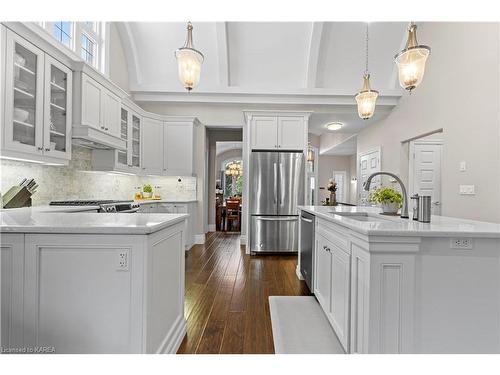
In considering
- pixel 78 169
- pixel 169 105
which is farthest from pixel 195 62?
pixel 169 105

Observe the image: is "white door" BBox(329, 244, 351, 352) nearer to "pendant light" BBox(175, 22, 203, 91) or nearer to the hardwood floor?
the hardwood floor

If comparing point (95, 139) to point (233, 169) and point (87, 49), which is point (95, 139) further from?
point (233, 169)

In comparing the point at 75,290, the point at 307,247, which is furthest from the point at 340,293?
the point at 75,290

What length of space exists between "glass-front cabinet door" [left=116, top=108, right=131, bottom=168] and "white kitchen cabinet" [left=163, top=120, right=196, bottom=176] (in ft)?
2.92

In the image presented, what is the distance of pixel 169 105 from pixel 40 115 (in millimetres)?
3020

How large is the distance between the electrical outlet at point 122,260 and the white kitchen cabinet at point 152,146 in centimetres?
361

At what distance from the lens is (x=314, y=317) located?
2385mm

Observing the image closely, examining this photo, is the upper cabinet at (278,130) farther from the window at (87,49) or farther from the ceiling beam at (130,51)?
the window at (87,49)

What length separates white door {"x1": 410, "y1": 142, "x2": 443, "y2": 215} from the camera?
17.0 feet

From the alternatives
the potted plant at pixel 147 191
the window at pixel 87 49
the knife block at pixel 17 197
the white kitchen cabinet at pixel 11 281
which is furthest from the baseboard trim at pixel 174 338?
the window at pixel 87 49

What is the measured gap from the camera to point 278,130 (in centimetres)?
A: 491

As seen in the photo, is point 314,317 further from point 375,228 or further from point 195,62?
point 195,62

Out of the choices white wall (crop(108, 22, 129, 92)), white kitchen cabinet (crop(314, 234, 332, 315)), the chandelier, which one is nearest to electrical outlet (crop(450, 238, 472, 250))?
white kitchen cabinet (crop(314, 234, 332, 315))

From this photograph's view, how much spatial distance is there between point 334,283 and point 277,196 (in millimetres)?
2729
